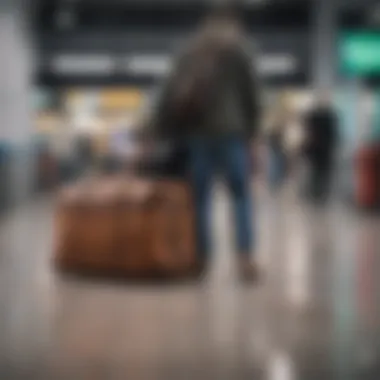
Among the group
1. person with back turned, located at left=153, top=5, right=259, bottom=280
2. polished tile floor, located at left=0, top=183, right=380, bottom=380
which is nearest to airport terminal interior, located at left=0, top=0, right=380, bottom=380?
polished tile floor, located at left=0, top=183, right=380, bottom=380

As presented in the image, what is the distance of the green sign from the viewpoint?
15.5 metres

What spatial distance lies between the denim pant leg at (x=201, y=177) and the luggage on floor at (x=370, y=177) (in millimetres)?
6255

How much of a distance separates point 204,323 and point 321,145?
9392mm

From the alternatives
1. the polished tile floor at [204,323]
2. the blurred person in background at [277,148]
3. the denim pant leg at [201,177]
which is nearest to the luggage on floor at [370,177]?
the blurred person in background at [277,148]

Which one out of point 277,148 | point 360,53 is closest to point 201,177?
point 277,148

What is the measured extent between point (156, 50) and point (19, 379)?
13687 millimetres

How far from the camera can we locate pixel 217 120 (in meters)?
5.71

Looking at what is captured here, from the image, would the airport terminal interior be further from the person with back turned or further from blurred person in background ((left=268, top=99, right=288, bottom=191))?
the person with back turned

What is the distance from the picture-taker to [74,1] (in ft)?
56.1

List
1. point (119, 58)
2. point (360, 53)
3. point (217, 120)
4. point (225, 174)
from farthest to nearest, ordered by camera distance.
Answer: point (119, 58)
point (360, 53)
point (225, 174)
point (217, 120)

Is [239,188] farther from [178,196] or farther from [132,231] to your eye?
[132,231]

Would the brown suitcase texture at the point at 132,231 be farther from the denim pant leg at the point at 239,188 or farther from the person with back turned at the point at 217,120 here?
the denim pant leg at the point at 239,188

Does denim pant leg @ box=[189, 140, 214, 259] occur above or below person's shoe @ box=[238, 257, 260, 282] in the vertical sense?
above

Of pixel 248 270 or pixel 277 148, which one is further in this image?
pixel 277 148
